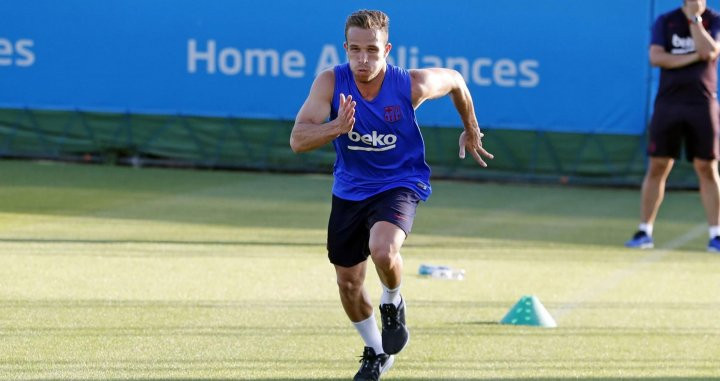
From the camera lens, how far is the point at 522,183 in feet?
56.9

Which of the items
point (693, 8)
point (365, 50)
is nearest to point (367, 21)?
point (365, 50)

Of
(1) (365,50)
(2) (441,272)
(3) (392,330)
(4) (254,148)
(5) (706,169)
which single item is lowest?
(4) (254,148)

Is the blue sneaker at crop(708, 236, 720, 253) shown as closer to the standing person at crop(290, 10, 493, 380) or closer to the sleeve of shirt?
the sleeve of shirt

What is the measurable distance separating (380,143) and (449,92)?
0.53 m

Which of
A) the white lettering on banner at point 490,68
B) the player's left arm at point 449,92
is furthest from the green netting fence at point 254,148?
the player's left arm at point 449,92

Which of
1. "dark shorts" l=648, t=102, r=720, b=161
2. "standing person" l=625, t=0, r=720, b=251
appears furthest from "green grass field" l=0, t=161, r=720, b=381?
"dark shorts" l=648, t=102, r=720, b=161

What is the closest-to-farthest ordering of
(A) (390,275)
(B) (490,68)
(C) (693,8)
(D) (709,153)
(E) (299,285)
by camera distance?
(A) (390,275) → (E) (299,285) → (C) (693,8) → (D) (709,153) → (B) (490,68)

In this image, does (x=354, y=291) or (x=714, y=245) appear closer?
(x=354, y=291)

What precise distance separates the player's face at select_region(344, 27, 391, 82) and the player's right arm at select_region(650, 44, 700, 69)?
615 centimetres

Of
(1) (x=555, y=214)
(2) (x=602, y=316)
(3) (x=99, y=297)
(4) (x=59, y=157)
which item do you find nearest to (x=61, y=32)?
(4) (x=59, y=157)

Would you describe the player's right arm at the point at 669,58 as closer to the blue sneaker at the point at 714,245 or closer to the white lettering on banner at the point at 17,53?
the blue sneaker at the point at 714,245

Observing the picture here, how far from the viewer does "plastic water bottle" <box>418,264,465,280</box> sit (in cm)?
1051

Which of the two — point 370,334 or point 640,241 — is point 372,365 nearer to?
point 370,334

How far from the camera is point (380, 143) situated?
676cm
